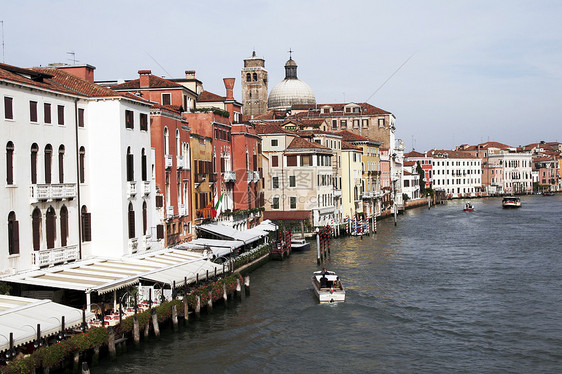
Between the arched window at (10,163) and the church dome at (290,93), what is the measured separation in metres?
74.2

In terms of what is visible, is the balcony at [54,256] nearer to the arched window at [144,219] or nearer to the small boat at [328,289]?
the arched window at [144,219]

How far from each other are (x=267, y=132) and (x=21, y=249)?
1323 inches

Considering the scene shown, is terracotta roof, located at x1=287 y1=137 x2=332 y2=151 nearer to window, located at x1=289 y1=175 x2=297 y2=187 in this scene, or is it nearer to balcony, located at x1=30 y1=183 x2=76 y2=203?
window, located at x1=289 y1=175 x2=297 y2=187

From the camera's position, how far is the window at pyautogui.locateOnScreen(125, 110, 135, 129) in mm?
25469

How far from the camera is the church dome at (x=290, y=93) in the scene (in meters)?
94.6

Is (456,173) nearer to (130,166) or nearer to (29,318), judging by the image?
(130,166)

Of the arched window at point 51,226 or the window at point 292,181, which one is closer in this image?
the arched window at point 51,226

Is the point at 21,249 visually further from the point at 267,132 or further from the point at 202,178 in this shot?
the point at 267,132

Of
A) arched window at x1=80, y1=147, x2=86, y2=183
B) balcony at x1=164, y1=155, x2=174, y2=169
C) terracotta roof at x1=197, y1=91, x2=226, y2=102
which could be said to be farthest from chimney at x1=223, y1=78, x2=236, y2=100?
arched window at x1=80, y1=147, x2=86, y2=183

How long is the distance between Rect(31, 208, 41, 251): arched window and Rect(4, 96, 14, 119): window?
9.46ft

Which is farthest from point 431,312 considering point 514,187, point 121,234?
point 514,187

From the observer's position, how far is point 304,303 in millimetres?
26859

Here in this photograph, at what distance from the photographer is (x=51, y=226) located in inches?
854

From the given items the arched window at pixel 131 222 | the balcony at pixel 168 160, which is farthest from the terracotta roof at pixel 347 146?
the arched window at pixel 131 222
